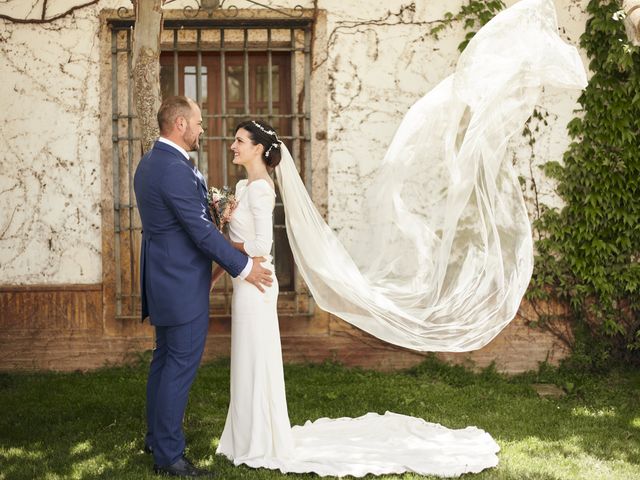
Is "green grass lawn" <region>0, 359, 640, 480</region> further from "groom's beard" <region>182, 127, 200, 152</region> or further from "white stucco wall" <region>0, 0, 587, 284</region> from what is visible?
"groom's beard" <region>182, 127, 200, 152</region>

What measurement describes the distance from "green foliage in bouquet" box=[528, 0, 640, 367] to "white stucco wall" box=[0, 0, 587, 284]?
0.59ft

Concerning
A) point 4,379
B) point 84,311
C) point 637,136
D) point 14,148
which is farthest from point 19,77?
point 637,136

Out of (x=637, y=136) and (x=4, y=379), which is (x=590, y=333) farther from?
(x=4, y=379)

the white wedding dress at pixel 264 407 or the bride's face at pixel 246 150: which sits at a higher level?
the bride's face at pixel 246 150

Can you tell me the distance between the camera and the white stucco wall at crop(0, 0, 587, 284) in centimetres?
709

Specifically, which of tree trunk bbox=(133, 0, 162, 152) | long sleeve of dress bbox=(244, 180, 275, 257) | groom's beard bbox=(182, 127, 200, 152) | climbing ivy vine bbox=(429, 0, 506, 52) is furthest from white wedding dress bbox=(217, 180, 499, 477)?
climbing ivy vine bbox=(429, 0, 506, 52)

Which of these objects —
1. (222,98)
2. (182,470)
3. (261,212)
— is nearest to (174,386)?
(182,470)

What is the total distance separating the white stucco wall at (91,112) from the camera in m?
7.09

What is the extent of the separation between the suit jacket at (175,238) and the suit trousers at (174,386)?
8cm

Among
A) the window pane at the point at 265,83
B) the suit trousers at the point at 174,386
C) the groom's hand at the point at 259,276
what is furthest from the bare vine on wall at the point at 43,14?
the suit trousers at the point at 174,386

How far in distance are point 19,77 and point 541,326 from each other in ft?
16.1

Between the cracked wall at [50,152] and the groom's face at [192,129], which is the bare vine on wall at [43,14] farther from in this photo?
the groom's face at [192,129]

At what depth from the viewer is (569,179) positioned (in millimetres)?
7199

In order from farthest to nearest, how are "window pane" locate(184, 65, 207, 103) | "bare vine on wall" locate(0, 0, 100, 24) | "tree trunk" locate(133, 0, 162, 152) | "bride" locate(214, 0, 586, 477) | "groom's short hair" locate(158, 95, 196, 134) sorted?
1. "window pane" locate(184, 65, 207, 103)
2. "bare vine on wall" locate(0, 0, 100, 24)
3. "tree trunk" locate(133, 0, 162, 152)
4. "bride" locate(214, 0, 586, 477)
5. "groom's short hair" locate(158, 95, 196, 134)
